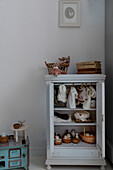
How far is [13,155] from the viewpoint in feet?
6.73

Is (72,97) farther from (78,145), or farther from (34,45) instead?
(34,45)

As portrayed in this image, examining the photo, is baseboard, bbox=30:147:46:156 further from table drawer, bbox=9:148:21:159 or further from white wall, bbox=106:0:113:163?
white wall, bbox=106:0:113:163

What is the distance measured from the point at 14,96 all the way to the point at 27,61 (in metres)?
0.50

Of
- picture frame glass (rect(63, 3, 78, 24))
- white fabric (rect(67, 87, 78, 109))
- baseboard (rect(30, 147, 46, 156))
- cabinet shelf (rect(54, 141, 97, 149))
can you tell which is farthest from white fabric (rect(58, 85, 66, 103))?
picture frame glass (rect(63, 3, 78, 24))

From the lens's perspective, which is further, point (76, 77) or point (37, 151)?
point (37, 151)

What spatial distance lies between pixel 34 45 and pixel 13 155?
1.39 m

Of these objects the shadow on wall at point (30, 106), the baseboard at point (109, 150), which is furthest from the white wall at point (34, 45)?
the baseboard at point (109, 150)

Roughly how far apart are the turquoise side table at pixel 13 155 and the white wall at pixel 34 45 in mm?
431

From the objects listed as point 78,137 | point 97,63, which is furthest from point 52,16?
point 78,137

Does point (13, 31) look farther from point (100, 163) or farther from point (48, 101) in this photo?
point (100, 163)

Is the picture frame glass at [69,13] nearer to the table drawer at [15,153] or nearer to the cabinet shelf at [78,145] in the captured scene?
the cabinet shelf at [78,145]

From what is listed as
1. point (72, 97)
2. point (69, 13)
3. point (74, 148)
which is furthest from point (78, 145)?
point (69, 13)

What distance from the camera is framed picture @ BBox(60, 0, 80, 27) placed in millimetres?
2438

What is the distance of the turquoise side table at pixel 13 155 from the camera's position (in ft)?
6.66
